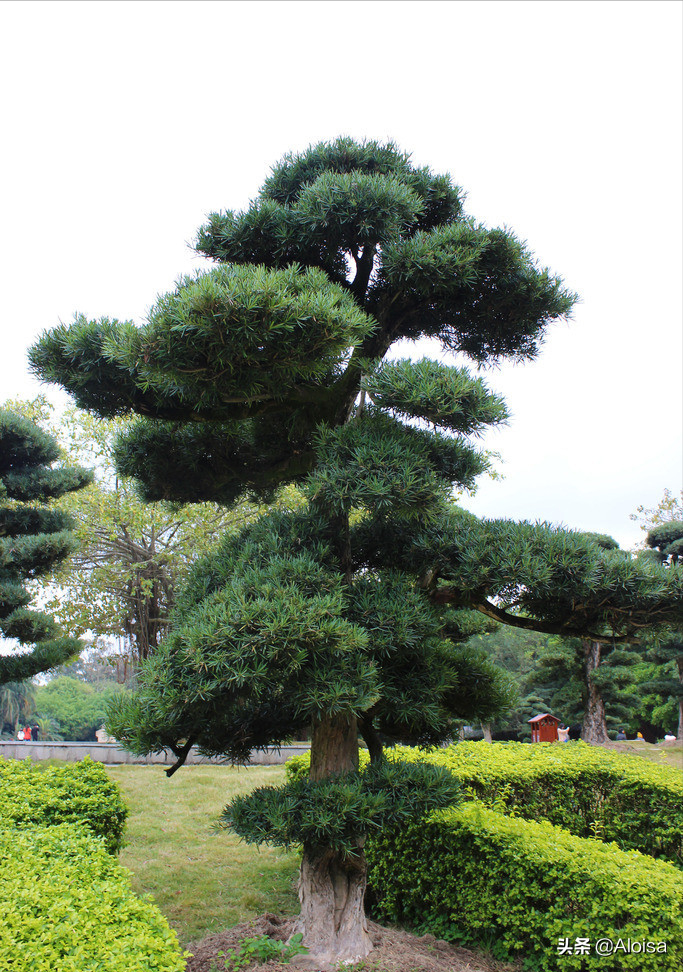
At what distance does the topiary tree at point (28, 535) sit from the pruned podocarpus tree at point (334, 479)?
481 centimetres

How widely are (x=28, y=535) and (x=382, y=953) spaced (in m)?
6.86

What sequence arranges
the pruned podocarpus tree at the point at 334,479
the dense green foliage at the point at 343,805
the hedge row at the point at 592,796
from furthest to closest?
1. the hedge row at the point at 592,796
2. the dense green foliage at the point at 343,805
3. the pruned podocarpus tree at the point at 334,479

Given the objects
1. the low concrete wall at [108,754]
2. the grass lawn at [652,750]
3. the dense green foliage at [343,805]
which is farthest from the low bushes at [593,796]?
the grass lawn at [652,750]

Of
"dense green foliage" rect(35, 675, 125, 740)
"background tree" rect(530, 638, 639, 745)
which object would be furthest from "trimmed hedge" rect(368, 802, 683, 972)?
"dense green foliage" rect(35, 675, 125, 740)

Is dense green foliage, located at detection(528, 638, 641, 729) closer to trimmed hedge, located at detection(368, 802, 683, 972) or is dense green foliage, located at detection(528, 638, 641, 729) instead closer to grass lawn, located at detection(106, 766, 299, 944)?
grass lawn, located at detection(106, 766, 299, 944)

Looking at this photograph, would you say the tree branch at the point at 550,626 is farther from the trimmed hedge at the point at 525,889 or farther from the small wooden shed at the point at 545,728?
the small wooden shed at the point at 545,728

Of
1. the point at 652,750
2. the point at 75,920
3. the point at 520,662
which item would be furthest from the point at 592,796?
the point at 520,662

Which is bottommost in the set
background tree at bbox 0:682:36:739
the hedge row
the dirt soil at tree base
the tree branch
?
background tree at bbox 0:682:36:739

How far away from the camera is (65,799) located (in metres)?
4.12

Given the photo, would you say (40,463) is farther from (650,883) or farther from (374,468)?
(650,883)

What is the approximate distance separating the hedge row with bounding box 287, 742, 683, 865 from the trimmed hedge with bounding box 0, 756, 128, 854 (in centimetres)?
200

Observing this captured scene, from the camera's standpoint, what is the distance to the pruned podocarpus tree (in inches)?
112

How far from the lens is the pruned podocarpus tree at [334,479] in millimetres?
2854

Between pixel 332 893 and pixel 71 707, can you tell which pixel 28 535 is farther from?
pixel 71 707
